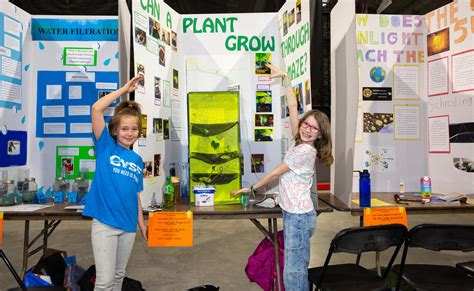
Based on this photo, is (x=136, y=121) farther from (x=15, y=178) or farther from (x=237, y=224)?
(x=237, y=224)

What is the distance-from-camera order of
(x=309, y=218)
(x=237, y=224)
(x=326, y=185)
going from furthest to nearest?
1. (x=326, y=185)
2. (x=237, y=224)
3. (x=309, y=218)

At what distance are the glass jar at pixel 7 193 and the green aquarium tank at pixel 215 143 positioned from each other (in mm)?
→ 1187

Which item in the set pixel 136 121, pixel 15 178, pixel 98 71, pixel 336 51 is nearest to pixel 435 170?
pixel 336 51

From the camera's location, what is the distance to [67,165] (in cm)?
281

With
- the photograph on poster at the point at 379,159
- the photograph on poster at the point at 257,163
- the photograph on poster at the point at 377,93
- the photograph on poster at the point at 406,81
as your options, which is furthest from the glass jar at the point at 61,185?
the photograph on poster at the point at 406,81

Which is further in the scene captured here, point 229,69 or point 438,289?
point 229,69

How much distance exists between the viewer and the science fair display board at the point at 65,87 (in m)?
2.80

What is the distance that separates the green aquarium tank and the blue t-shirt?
2.00 ft

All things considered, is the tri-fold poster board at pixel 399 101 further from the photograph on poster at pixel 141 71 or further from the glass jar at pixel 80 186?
the glass jar at pixel 80 186

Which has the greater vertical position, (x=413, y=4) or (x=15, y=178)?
(x=413, y=4)

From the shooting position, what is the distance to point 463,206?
7.26 ft

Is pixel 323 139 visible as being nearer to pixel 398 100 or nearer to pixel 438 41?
pixel 398 100

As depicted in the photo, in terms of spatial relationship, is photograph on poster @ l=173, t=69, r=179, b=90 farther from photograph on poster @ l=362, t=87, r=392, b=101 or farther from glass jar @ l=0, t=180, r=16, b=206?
photograph on poster @ l=362, t=87, r=392, b=101

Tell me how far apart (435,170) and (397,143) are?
1.16ft
